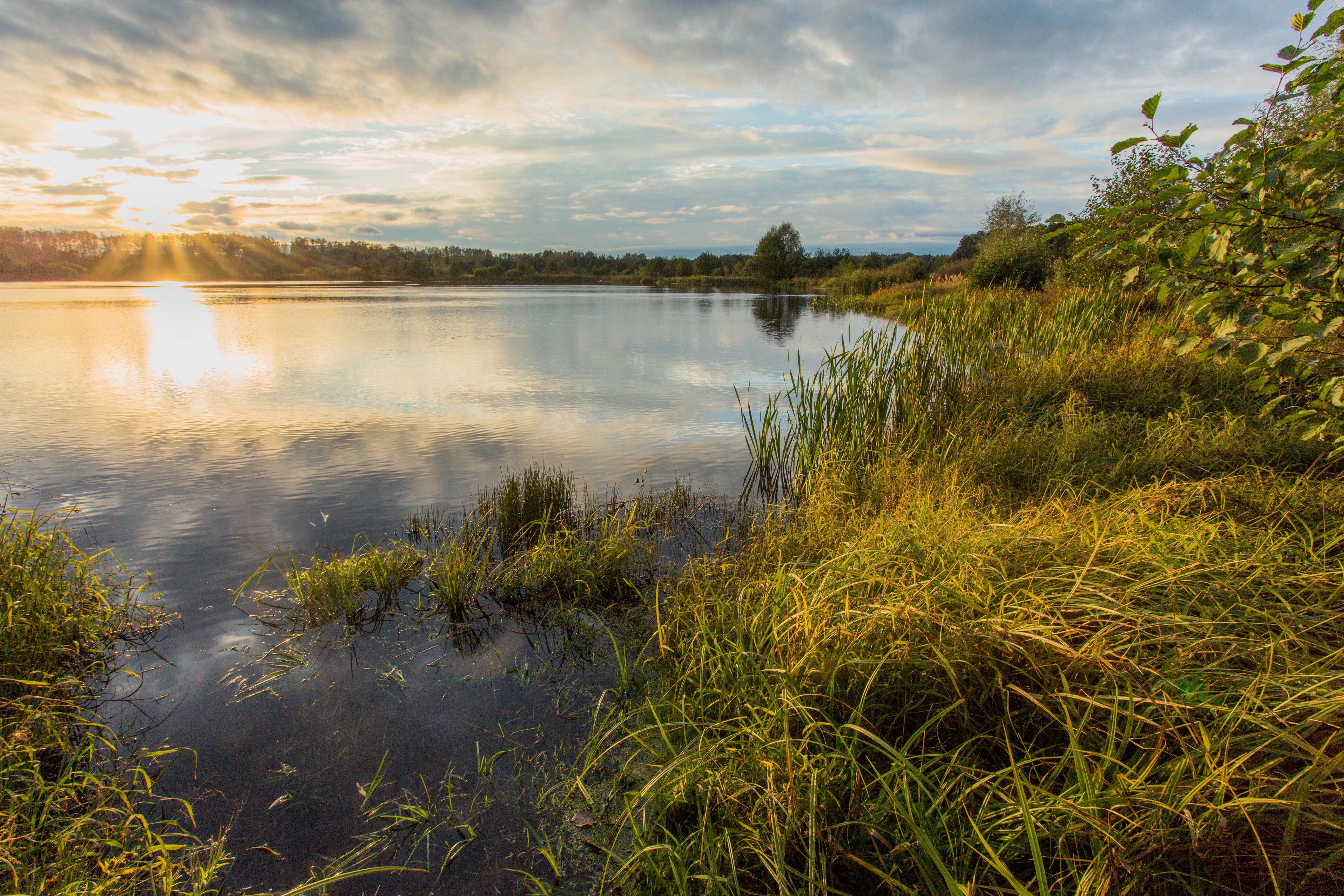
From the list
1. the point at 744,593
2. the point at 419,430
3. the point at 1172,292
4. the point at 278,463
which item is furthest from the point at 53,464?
the point at 1172,292

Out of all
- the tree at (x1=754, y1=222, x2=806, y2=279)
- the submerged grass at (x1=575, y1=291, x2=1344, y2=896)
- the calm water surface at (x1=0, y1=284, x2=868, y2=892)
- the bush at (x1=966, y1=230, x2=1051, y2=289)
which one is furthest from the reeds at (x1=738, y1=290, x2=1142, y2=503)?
the tree at (x1=754, y1=222, x2=806, y2=279)

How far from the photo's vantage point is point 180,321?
2156cm

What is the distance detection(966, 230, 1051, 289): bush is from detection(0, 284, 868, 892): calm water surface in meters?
9.16

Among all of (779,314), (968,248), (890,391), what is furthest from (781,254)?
(890,391)

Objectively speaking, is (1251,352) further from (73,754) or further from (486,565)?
(73,754)

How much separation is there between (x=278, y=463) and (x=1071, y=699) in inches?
294

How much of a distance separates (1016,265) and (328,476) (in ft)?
83.1

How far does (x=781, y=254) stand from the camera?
78188mm

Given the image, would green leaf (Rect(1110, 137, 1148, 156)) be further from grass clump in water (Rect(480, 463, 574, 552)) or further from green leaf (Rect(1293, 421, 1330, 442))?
grass clump in water (Rect(480, 463, 574, 552))

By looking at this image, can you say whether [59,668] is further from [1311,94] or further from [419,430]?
[1311,94]

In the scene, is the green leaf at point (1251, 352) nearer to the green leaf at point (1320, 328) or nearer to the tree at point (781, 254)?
the green leaf at point (1320, 328)

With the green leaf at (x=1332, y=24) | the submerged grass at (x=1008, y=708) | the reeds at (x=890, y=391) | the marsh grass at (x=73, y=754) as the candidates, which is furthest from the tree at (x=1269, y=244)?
the marsh grass at (x=73, y=754)

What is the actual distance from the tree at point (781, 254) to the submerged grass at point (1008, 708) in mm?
79388

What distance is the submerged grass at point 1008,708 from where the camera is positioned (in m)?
1.46
